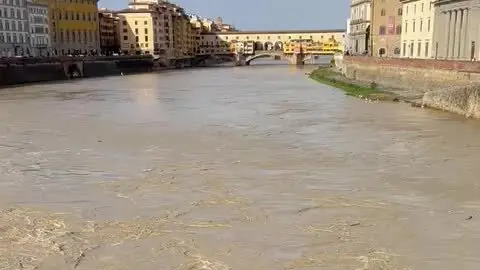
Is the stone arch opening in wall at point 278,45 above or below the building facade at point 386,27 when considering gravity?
below

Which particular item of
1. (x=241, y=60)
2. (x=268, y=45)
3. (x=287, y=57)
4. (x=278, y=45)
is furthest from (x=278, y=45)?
(x=241, y=60)

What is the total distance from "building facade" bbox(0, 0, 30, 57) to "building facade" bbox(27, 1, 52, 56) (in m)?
0.81

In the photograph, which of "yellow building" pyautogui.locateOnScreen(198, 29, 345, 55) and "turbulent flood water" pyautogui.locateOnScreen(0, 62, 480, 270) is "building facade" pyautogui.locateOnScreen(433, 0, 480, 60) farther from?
"yellow building" pyautogui.locateOnScreen(198, 29, 345, 55)

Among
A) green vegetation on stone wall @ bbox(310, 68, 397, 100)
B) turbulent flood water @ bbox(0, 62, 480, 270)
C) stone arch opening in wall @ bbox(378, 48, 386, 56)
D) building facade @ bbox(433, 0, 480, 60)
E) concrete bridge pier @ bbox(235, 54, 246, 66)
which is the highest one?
building facade @ bbox(433, 0, 480, 60)

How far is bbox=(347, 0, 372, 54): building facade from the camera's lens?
5544cm

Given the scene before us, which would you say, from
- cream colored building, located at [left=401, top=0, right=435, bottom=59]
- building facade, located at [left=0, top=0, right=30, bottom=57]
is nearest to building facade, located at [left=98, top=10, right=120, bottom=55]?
building facade, located at [left=0, top=0, right=30, bottom=57]

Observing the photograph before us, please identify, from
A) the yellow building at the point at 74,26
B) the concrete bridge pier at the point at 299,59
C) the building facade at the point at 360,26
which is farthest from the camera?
the concrete bridge pier at the point at 299,59

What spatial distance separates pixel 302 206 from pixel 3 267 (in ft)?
14.0

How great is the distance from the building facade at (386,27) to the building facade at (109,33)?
4479 cm

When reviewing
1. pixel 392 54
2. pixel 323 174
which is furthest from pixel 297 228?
pixel 392 54

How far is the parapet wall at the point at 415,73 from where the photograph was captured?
2148 centimetres

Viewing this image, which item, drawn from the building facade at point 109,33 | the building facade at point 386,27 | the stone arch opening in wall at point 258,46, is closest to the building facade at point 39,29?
the building facade at point 109,33

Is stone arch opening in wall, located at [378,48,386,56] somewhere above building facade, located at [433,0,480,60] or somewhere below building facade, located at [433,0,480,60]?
below

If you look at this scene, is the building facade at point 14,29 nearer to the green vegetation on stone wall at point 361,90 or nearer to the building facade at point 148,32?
the building facade at point 148,32
